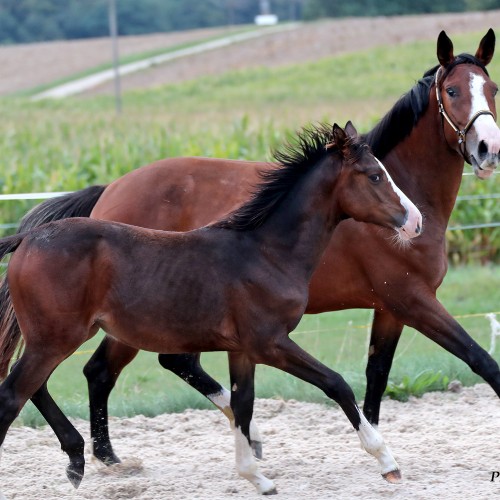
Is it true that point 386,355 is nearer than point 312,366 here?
No

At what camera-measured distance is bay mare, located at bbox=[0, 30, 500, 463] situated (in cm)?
518

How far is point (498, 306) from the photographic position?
9859 mm

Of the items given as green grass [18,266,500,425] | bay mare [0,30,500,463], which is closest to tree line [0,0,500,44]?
green grass [18,266,500,425]

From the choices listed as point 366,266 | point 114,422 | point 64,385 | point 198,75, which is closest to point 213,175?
point 366,266

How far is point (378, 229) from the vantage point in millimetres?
5449

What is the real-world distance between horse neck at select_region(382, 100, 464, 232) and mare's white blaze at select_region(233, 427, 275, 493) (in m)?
1.68

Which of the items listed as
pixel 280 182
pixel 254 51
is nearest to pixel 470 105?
pixel 280 182

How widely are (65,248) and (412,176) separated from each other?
6.91 feet

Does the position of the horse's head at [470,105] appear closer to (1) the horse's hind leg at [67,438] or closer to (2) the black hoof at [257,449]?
(2) the black hoof at [257,449]

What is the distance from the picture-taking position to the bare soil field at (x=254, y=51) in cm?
4581

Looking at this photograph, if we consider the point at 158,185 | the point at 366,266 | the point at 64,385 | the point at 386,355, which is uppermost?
the point at 158,185

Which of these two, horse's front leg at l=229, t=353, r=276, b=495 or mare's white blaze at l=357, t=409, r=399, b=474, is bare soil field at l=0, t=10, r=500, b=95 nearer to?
horse's front leg at l=229, t=353, r=276, b=495

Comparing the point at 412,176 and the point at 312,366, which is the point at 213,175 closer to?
the point at 412,176

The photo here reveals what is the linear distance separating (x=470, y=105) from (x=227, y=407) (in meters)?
2.14
